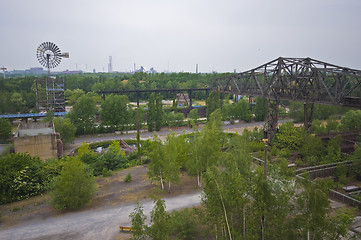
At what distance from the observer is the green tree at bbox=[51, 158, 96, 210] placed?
57.0ft

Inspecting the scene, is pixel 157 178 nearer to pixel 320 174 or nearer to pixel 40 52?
pixel 320 174

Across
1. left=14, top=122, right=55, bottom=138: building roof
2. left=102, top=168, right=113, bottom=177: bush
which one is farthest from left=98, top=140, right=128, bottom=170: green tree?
left=14, top=122, right=55, bottom=138: building roof

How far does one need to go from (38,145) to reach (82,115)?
52.2 feet

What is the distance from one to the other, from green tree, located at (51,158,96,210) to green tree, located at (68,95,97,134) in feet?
80.2

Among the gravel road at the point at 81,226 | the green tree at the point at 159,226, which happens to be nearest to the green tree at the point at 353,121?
the gravel road at the point at 81,226

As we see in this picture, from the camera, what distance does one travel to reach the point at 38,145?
2595cm

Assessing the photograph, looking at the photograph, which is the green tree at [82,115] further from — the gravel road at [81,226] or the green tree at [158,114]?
the gravel road at [81,226]

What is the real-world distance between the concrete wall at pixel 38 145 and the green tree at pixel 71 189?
30.6ft

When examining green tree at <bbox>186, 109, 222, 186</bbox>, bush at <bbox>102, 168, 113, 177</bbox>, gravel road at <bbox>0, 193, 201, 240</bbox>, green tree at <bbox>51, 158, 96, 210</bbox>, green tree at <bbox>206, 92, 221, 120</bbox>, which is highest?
green tree at <bbox>206, 92, 221, 120</bbox>

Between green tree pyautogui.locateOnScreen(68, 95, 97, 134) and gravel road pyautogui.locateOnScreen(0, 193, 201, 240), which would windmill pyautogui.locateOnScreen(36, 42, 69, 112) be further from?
gravel road pyautogui.locateOnScreen(0, 193, 201, 240)

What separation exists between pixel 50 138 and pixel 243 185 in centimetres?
2207

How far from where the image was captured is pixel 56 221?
16531 mm

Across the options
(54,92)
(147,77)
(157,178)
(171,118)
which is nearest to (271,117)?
(157,178)

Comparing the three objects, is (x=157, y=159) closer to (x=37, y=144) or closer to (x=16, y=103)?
(x=37, y=144)
